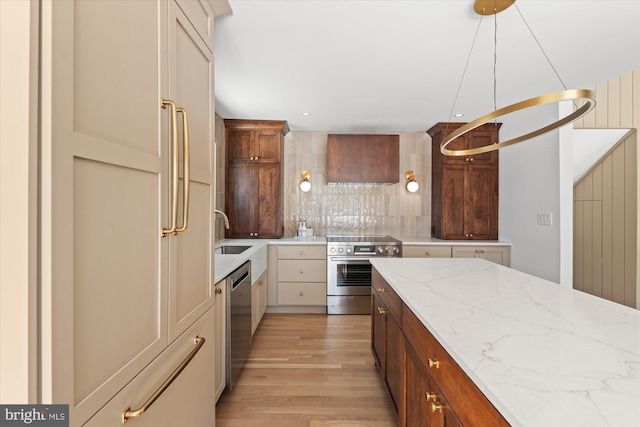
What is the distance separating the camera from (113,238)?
2.50 ft

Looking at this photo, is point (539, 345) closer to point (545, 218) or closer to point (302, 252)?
point (545, 218)

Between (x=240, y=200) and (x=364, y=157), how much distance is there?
1.69 meters

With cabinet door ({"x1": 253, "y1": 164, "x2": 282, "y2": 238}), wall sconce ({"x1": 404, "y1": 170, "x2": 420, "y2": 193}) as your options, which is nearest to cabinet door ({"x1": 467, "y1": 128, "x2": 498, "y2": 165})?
wall sconce ({"x1": 404, "y1": 170, "x2": 420, "y2": 193})

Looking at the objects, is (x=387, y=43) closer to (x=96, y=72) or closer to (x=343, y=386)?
(x=96, y=72)

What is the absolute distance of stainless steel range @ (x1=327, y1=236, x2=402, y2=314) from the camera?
3738 mm

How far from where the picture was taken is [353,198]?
4.45m

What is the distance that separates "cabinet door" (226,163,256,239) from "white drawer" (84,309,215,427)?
2.48 metres

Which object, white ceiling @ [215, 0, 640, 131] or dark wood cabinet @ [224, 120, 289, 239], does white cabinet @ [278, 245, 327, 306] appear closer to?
dark wood cabinet @ [224, 120, 289, 239]

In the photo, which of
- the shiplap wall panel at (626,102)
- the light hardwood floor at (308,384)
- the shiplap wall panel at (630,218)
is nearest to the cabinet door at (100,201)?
the light hardwood floor at (308,384)

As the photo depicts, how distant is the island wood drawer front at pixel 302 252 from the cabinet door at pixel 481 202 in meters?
1.92

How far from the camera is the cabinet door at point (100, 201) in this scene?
22.7 inches

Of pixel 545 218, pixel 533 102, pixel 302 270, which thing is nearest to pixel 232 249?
pixel 302 270

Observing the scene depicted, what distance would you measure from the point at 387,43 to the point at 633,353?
201cm
